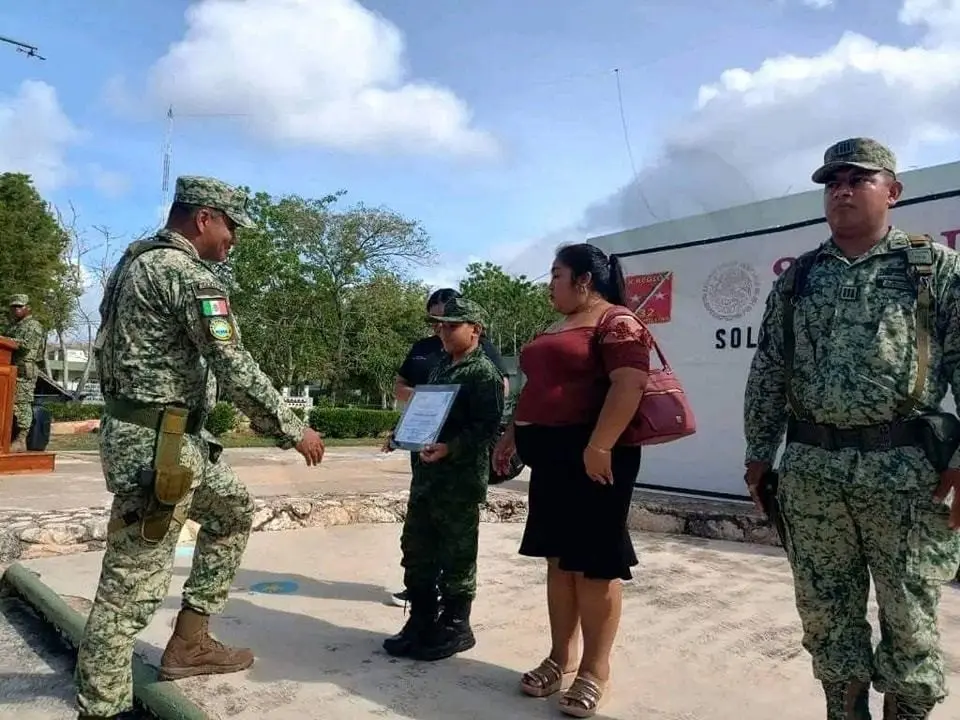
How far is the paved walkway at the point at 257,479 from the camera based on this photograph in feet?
20.1

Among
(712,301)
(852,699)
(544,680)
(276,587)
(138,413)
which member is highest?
(712,301)

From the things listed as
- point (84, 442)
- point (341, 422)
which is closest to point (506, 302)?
point (341, 422)

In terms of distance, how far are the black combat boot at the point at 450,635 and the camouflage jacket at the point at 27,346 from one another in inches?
323

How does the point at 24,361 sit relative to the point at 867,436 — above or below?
above

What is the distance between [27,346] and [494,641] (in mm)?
8351

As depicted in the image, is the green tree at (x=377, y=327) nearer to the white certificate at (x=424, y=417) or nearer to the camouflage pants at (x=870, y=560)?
the white certificate at (x=424, y=417)

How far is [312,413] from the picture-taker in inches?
781

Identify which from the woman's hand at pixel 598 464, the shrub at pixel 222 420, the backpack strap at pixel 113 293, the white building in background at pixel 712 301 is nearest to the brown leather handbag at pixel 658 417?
the woman's hand at pixel 598 464

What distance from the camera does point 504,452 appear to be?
319cm

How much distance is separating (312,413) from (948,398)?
1658 centimetres

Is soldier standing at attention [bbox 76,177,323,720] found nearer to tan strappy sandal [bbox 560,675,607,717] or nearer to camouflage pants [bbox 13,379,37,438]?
tan strappy sandal [bbox 560,675,607,717]

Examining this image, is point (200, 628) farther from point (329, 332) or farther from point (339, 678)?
point (329, 332)

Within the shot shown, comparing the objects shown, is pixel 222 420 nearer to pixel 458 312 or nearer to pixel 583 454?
pixel 458 312

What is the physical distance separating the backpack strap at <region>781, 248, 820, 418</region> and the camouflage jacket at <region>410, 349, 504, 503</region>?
1.33 m
